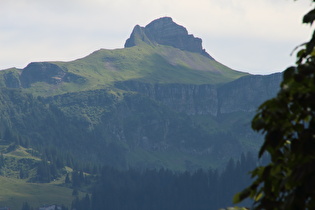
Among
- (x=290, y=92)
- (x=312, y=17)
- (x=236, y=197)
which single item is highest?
(x=312, y=17)

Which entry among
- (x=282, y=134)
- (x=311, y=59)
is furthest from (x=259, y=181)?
(x=311, y=59)

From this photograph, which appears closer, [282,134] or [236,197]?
[282,134]

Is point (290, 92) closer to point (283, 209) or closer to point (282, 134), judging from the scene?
point (282, 134)

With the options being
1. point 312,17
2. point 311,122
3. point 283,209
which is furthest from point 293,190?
point 312,17

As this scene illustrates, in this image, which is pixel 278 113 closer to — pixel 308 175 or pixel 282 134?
pixel 282 134

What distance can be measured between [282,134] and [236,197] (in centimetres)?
182

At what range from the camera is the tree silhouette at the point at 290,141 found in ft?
37.5

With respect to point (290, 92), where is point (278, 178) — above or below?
below

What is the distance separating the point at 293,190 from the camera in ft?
Answer: 38.3

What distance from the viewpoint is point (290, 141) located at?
12336mm

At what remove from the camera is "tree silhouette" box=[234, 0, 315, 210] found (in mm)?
11422

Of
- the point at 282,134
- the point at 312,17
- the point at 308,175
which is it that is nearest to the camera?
the point at 308,175

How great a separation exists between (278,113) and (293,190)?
3.89 ft

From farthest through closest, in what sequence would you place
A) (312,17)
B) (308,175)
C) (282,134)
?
(312,17) < (282,134) < (308,175)
